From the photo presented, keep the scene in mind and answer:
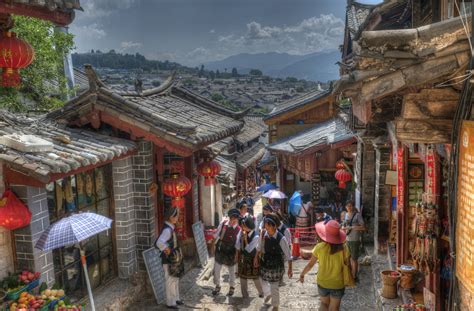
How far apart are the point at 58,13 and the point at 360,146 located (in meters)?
9.95

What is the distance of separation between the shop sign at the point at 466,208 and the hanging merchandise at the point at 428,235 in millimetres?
2117

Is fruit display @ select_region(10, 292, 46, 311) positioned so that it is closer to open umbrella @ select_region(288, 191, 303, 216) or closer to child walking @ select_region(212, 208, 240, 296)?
child walking @ select_region(212, 208, 240, 296)

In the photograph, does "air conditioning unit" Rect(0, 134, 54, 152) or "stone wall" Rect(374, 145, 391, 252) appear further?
"stone wall" Rect(374, 145, 391, 252)

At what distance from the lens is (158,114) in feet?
33.4

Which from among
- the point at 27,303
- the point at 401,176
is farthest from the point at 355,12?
the point at 27,303

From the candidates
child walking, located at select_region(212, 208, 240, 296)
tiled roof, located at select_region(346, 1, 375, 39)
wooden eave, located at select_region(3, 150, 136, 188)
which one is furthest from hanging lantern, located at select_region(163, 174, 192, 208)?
tiled roof, located at select_region(346, 1, 375, 39)

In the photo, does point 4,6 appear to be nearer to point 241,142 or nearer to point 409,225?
point 409,225

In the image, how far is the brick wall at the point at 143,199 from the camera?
9.71 metres

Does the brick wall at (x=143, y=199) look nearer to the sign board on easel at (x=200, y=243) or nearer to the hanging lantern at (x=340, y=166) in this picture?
the sign board on easel at (x=200, y=243)

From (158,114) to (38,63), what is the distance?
687 centimetres

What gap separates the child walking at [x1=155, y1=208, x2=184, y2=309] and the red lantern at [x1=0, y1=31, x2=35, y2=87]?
383 centimetres

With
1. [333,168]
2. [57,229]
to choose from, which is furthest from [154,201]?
[333,168]

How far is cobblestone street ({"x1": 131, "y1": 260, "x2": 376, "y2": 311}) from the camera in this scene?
9.34m

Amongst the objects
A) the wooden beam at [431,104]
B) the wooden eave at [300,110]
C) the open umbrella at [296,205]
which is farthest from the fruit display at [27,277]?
the wooden eave at [300,110]
